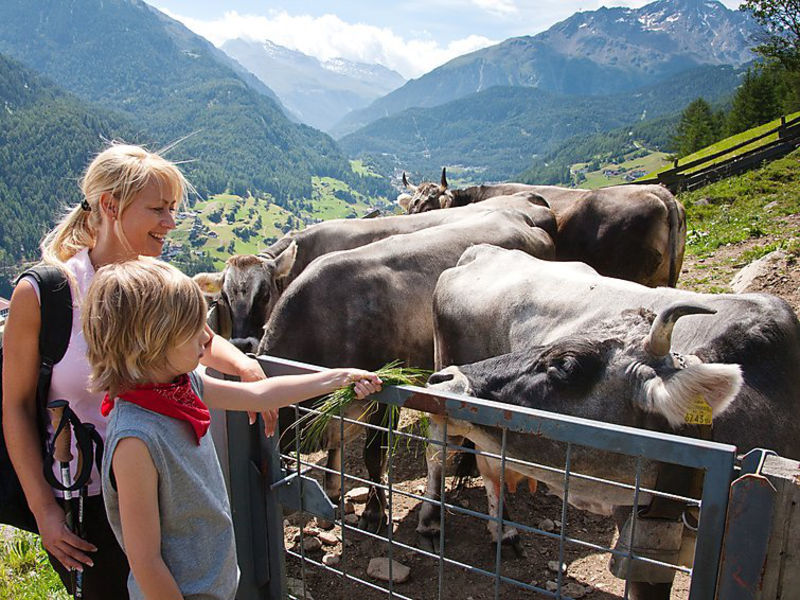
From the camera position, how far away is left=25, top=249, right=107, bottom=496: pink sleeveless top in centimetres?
236

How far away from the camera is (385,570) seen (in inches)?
183

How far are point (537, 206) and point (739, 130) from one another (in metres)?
55.2

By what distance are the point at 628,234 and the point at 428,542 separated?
6.14 meters

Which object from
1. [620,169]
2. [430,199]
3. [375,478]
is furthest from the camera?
[620,169]

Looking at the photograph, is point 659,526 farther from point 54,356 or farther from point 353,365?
point 353,365

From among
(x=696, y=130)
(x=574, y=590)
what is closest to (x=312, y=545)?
(x=574, y=590)

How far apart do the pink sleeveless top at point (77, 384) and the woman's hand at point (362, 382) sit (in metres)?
1.00

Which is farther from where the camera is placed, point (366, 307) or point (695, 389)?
point (366, 307)

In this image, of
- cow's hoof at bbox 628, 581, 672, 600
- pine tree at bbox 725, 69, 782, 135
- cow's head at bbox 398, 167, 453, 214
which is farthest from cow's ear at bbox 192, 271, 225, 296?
pine tree at bbox 725, 69, 782, 135

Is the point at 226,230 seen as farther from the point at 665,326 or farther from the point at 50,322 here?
the point at 665,326

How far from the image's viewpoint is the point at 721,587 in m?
1.84

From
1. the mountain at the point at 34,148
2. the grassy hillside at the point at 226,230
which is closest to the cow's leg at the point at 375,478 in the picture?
the grassy hillside at the point at 226,230

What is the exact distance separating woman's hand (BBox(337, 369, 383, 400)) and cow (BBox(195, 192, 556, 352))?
13.1 feet

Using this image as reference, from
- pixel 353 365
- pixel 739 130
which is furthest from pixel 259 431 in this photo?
pixel 739 130
